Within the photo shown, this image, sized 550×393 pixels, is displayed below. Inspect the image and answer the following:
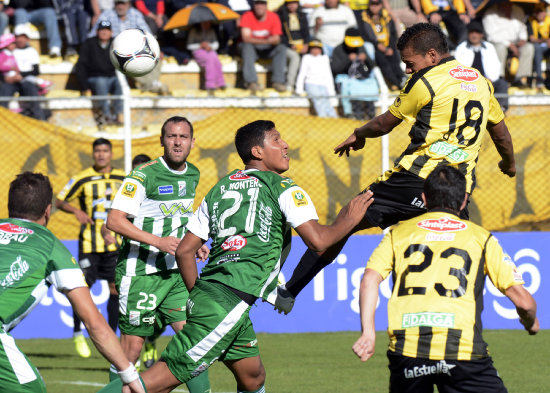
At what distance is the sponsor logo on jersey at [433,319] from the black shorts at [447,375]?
182mm

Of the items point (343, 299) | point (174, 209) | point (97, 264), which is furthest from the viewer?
point (343, 299)

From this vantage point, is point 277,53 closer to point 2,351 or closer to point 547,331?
point 547,331

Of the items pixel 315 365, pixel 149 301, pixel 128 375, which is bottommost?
pixel 315 365

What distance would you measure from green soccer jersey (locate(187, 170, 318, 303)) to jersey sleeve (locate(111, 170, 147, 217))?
2.05m

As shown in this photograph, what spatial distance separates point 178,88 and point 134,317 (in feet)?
29.2

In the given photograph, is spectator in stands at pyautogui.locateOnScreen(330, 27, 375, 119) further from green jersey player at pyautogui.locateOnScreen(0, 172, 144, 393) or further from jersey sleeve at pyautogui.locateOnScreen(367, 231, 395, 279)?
green jersey player at pyautogui.locateOnScreen(0, 172, 144, 393)

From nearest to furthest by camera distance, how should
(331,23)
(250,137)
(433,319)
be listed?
(433,319) < (250,137) < (331,23)

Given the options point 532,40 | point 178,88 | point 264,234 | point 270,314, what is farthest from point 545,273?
point 264,234

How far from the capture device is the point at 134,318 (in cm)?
803

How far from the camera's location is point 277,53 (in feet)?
54.0

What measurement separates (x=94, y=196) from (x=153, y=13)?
21.3 feet

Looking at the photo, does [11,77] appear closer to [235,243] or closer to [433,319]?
[235,243]

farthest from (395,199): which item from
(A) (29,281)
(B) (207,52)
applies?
(B) (207,52)

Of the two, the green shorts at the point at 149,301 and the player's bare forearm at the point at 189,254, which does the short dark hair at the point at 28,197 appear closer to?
the player's bare forearm at the point at 189,254
